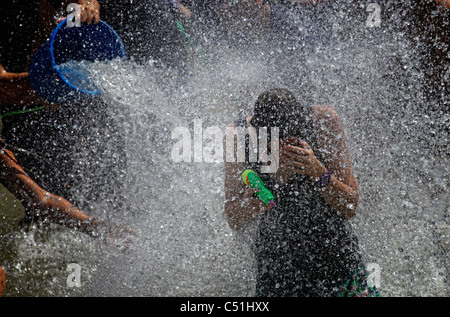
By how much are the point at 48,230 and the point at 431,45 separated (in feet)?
8.29

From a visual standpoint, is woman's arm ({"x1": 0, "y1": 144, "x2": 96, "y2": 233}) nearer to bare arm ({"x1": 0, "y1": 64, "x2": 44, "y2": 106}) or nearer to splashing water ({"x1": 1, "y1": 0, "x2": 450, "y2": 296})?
splashing water ({"x1": 1, "y1": 0, "x2": 450, "y2": 296})

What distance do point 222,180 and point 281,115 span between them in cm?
69

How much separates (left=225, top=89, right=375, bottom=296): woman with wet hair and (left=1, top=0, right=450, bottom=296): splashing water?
191mm

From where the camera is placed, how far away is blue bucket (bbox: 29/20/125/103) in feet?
4.34

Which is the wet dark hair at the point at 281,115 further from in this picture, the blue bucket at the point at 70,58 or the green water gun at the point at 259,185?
the blue bucket at the point at 70,58

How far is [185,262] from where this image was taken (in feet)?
5.41

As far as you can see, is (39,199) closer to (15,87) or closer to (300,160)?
(15,87)

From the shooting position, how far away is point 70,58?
5.41 feet
